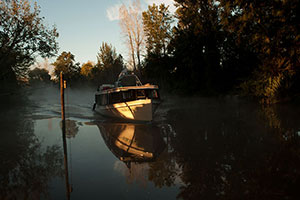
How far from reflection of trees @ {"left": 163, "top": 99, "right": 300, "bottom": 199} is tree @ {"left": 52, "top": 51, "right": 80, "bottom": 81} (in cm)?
6991

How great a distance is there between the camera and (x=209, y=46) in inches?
1319

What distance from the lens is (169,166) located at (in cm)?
700

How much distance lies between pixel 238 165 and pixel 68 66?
249 ft

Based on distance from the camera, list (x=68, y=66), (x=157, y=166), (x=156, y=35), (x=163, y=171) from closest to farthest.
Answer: (x=163, y=171) < (x=157, y=166) < (x=156, y=35) < (x=68, y=66)

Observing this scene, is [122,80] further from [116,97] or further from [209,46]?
[209,46]

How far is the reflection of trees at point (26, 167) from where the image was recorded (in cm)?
555

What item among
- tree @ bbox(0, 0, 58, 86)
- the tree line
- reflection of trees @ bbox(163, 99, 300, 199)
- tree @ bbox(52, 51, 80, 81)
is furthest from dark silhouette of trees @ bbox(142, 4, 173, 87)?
tree @ bbox(52, 51, 80, 81)

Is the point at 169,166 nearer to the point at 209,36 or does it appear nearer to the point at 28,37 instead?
the point at 28,37

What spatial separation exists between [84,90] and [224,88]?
46214 mm

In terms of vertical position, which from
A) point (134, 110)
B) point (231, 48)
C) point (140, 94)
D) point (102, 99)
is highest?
point (231, 48)

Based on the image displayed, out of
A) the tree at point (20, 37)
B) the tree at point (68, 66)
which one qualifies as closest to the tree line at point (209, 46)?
the tree at point (20, 37)

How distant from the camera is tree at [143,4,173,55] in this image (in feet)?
137

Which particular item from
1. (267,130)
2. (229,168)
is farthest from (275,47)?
(229,168)

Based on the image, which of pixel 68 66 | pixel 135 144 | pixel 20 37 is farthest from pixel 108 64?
pixel 135 144
